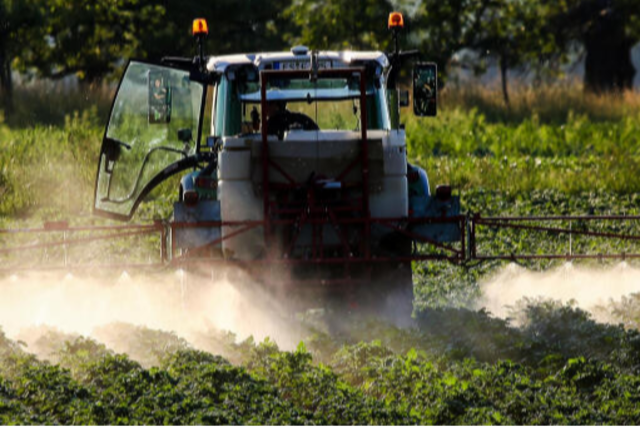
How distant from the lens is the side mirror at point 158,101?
11359mm

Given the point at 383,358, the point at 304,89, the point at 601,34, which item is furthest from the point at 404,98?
the point at 601,34

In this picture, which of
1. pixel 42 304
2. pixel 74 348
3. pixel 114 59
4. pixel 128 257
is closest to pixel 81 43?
pixel 114 59

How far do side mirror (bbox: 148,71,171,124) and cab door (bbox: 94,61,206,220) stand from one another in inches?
12.6

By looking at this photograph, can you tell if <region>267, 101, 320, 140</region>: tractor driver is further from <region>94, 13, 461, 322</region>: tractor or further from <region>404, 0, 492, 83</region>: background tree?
<region>404, 0, 492, 83</region>: background tree

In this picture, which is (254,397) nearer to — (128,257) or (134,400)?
(134,400)

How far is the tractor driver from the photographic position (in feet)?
37.6

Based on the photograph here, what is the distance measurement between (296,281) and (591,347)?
240 cm

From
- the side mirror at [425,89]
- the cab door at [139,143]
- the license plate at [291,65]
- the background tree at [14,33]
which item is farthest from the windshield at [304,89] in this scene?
the background tree at [14,33]

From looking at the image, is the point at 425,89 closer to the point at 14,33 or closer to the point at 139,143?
the point at 139,143

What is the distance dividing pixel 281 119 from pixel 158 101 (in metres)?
1.00

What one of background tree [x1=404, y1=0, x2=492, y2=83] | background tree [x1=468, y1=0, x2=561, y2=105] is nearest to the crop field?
background tree [x1=404, y1=0, x2=492, y2=83]

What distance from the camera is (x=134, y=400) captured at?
8219 millimetres

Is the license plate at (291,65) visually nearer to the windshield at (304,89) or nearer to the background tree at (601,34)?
the windshield at (304,89)

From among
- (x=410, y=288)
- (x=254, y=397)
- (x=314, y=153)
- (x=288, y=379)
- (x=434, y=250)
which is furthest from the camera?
(x=434, y=250)
